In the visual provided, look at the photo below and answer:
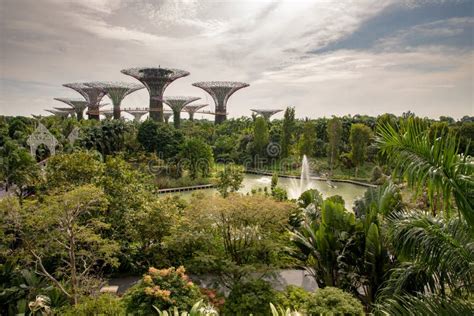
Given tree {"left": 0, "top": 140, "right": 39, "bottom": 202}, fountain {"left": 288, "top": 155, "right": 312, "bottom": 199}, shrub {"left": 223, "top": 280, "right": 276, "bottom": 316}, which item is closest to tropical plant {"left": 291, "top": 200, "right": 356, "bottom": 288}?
shrub {"left": 223, "top": 280, "right": 276, "bottom": 316}

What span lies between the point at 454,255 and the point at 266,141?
1178 inches

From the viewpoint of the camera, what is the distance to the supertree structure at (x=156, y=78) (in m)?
47.8

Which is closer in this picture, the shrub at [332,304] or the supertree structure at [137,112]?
the shrub at [332,304]

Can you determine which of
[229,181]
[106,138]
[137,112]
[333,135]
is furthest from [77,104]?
[229,181]

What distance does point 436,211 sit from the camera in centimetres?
319

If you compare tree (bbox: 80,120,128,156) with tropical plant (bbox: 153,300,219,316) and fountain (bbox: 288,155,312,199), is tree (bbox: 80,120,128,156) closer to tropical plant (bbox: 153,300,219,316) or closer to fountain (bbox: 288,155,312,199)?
fountain (bbox: 288,155,312,199)

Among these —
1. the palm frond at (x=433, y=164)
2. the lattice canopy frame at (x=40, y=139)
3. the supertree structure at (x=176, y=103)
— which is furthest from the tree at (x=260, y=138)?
the palm frond at (x=433, y=164)

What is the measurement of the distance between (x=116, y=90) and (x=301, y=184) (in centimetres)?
3652

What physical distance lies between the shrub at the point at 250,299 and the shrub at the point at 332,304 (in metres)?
1.16

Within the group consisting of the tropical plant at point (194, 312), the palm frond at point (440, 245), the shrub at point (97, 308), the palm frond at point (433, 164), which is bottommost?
the shrub at point (97, 308)

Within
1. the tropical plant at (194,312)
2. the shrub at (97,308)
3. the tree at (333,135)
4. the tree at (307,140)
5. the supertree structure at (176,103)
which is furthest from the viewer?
the supertree structure at (176,103)

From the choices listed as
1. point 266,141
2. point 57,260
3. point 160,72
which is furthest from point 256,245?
point 160,72

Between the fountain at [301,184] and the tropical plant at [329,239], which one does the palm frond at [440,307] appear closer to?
the tropical plant at [329,239]

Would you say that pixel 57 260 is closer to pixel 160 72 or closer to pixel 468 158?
pixel 468 158
